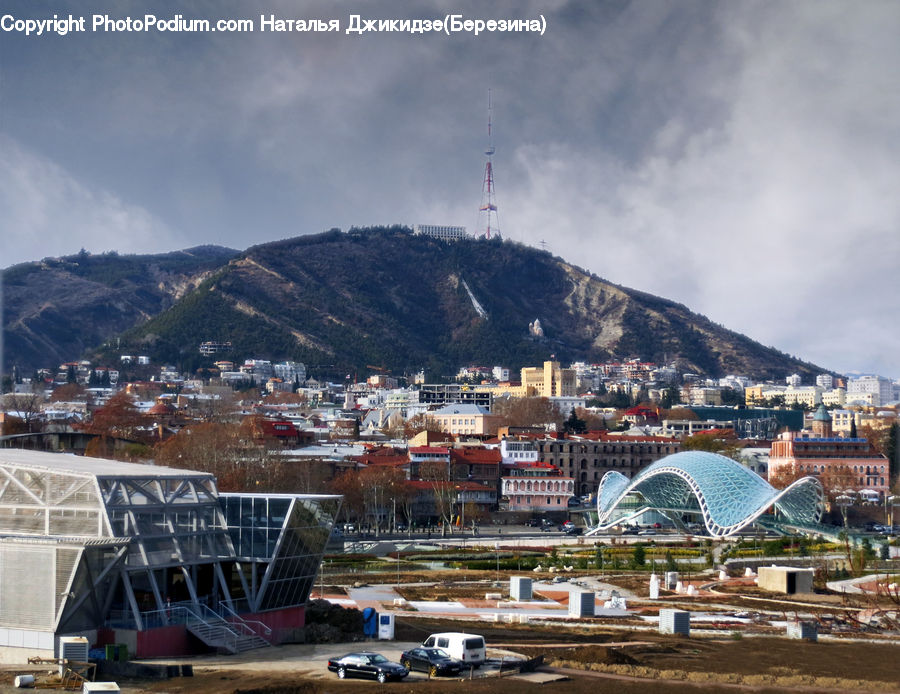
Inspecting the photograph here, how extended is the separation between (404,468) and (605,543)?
33412 mm

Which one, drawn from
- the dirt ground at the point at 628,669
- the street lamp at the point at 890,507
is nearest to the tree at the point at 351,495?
the street lamp at the point at 890,507

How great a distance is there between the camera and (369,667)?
102 feet

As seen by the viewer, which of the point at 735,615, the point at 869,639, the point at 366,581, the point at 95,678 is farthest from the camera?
the point at 366,581

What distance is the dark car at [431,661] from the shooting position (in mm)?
32406

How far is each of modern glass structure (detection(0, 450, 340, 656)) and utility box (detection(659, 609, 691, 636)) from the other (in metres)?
11.0

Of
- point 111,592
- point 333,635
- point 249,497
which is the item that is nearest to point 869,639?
point 333,635

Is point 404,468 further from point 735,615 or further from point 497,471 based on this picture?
point 735,615

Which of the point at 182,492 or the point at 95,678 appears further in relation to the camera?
the point at 182,492

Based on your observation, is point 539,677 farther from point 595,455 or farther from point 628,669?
point 595,455

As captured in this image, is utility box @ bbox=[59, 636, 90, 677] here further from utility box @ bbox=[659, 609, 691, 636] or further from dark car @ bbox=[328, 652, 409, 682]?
utility box @ bbox=[659, 609, 691, 636]

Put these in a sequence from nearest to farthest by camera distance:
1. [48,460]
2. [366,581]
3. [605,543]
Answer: [48,460] < [366,581] < [605,543]

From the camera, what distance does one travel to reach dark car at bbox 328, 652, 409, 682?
102ft

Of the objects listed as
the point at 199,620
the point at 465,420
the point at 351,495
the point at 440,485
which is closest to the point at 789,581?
the point at 199,620

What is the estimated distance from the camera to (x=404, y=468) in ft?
370
